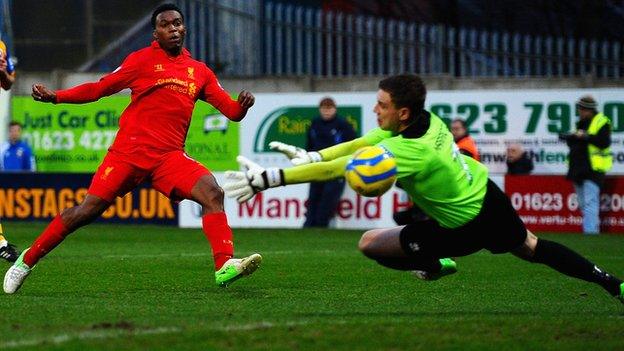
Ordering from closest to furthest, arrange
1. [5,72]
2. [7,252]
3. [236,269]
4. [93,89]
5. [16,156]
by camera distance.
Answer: [236,269] < [93,89] < [5,72] < [7,252] < [16,156]

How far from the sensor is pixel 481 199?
9039mm

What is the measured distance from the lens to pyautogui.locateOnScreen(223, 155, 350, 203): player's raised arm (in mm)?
7891

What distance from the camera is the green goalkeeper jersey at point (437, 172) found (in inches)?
335

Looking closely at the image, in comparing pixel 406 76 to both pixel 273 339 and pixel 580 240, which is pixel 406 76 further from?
pixel 580 240

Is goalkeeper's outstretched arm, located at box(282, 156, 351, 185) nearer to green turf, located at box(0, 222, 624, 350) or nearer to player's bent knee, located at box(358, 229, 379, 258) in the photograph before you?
green turf, located at box(0, 222, 624, 350)

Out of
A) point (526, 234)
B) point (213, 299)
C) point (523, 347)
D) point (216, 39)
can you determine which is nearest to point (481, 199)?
point (526, 234)

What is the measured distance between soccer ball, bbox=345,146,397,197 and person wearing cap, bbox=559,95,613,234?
12.5m

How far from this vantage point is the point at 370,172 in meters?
8.16

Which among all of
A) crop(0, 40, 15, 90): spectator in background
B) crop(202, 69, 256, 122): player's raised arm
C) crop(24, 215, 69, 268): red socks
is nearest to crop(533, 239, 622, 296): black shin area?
crop(202, 69, 256, 122): player's raised arm

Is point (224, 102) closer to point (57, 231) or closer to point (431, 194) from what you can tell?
point (57, 231)


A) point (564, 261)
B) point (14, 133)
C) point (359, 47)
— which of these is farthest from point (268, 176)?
point (14, 133)

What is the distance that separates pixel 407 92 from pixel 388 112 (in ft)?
0.56

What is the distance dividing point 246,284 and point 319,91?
13078 mm

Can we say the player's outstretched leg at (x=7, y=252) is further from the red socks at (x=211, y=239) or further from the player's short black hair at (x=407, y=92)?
the player's short black hair at (x=407, y=92)
